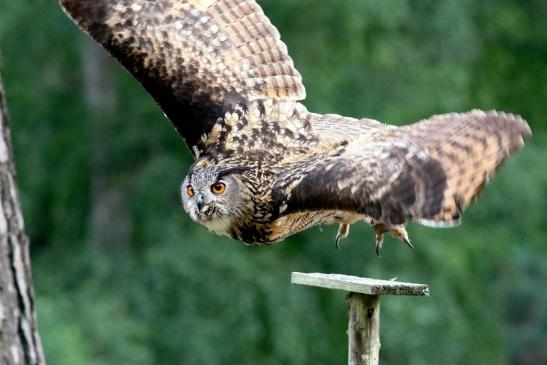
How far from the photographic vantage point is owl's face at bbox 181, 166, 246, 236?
23.1 ft

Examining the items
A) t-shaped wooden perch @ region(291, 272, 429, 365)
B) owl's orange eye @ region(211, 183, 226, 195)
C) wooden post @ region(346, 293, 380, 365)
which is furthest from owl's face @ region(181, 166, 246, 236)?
wooden post @ region(346, 293, 380, 365)

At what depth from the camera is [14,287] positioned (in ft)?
17.0

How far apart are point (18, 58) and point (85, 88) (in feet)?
3.06

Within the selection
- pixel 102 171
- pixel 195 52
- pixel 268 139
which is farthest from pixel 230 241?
pixel 268 139

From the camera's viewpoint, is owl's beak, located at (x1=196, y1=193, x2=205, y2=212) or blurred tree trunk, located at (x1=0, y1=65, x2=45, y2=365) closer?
blurred tree trunk, located at (x1=0, y1=65, x2=45, y2=365)

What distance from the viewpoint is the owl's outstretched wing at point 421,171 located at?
6.29 meters

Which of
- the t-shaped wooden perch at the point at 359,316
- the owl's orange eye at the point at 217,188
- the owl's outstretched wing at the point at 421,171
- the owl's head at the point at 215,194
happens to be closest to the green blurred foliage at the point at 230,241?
the owl's head at the point at 215,194

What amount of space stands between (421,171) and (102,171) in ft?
43.4

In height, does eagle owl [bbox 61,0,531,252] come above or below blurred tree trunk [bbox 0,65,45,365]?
above

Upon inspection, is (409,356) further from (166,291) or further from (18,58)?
(18,58)

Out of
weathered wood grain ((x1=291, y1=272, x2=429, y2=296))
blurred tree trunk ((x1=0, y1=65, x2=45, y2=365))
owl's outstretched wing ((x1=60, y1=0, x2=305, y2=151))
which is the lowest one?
blurred tree trunk ((x1=0, y1=65, x2=45, y2=365))

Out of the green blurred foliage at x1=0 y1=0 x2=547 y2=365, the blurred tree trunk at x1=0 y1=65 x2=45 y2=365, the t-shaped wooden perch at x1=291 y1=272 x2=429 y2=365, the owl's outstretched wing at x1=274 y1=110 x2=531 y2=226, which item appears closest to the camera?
the blurred tree trunk at x1=0 y1=65 x2=45 y2=365

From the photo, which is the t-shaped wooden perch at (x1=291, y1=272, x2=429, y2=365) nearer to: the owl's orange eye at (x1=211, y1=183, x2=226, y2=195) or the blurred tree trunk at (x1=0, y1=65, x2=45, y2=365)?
the owl's orange eye at (x1=211, y1=183, x2=226, y2=195)

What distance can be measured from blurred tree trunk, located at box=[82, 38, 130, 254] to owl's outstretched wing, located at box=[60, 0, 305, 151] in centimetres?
1121
